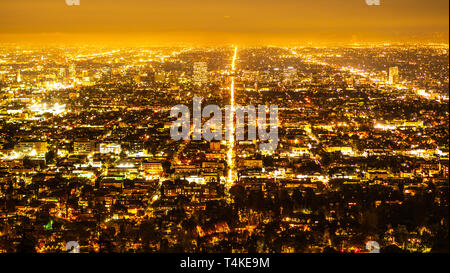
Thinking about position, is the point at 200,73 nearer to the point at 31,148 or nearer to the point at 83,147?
the point at 83,147

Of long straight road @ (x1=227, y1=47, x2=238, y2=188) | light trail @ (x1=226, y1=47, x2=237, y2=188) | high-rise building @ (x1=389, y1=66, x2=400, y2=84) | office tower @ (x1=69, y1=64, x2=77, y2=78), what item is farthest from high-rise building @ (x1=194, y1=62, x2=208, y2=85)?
high-rise building @ (x1=389, y1=66, x2=400, y2=84)

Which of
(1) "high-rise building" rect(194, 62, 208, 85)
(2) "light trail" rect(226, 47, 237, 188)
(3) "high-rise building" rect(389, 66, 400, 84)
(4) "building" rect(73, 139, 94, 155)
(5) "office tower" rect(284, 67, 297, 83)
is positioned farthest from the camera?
(5) "office tower" rect(284, 67, 297, 83)

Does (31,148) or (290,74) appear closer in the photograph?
(31,148)

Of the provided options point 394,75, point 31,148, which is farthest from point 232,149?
point 394,75

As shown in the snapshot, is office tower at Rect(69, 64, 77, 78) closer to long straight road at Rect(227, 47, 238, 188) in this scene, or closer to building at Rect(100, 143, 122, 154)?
long straight road at Rect(227, 47, 238, 188)

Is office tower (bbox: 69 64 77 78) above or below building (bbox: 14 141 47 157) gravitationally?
above

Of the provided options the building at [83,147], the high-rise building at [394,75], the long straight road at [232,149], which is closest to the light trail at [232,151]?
the long straight road at [232,149]

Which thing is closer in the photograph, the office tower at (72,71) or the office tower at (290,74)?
the office tower at (72,71)

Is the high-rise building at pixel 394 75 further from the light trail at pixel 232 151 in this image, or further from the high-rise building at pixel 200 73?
the high-rise building at pixel 200 73

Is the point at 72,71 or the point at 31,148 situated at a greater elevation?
the point at 72,71
